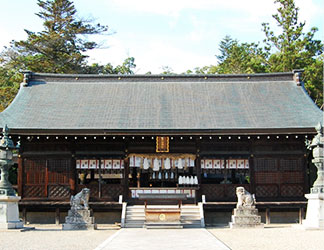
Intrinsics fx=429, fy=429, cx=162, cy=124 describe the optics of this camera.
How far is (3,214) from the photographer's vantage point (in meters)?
17.0

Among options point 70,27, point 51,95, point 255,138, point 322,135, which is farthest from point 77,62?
point 322,135

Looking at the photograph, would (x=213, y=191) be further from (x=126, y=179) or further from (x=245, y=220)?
(x=126, y=179)

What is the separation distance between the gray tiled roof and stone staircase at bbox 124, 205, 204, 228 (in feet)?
12.3

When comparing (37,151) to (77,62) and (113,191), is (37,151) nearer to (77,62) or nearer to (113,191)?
(113,191)

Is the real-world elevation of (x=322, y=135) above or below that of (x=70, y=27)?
below

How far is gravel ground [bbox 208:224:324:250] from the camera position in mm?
12678

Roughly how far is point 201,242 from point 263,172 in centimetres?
826

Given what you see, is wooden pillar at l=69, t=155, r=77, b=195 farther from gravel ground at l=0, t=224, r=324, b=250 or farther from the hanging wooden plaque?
the hanging wooden plaque

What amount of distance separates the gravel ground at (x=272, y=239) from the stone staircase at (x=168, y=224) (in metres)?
1.64

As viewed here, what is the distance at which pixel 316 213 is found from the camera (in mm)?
17000

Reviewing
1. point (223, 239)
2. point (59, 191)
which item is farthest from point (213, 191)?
point (59, 191)

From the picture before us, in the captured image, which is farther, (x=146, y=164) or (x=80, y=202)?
(x=146, y=164)

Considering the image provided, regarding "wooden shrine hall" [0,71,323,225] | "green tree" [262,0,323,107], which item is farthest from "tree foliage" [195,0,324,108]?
"wooden shrine hall" [0,71,323,225]

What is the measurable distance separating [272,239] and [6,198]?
10261 mm
